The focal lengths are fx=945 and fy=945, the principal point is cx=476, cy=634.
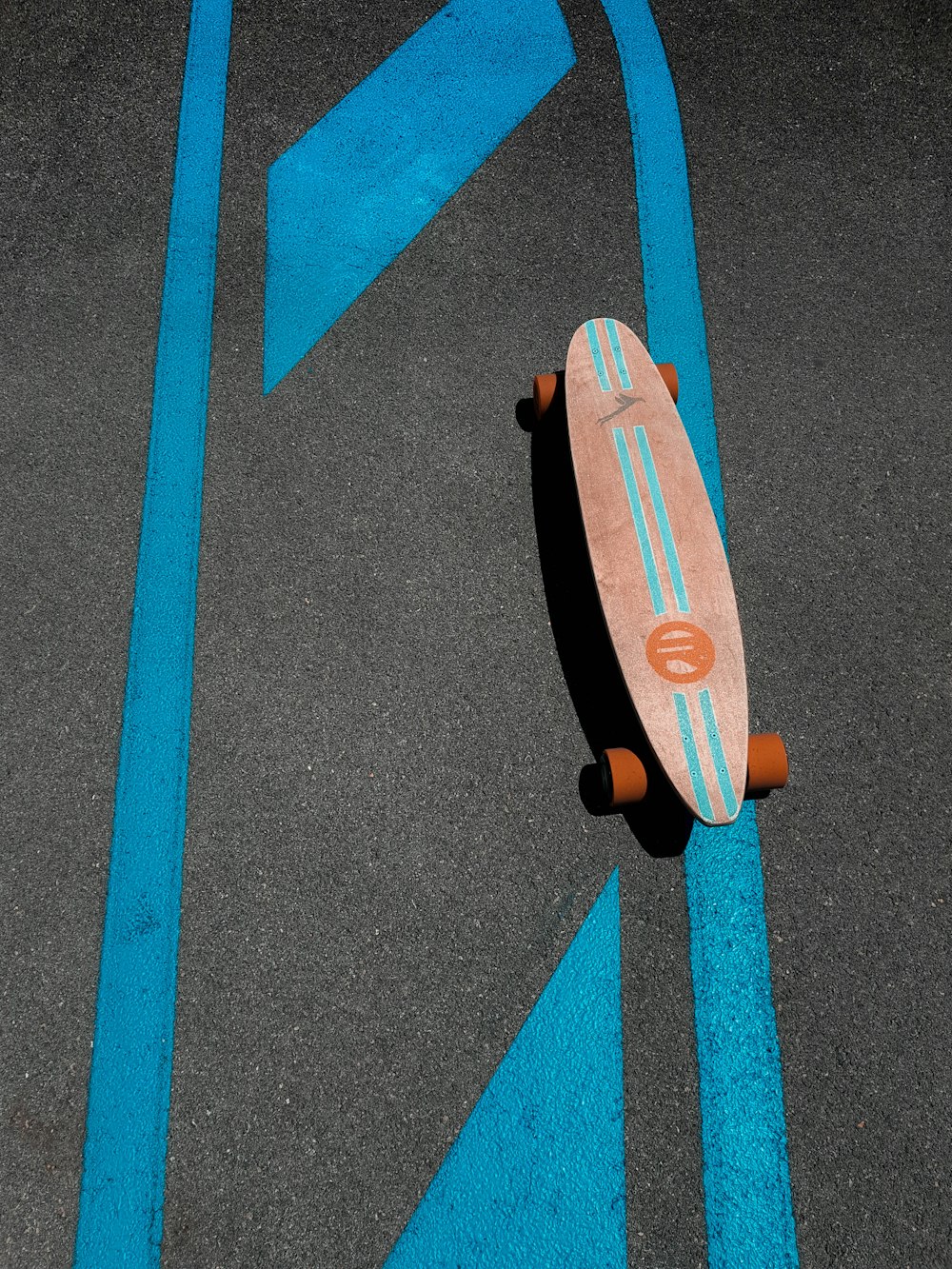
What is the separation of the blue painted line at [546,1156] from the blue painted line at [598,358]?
196 centimetres

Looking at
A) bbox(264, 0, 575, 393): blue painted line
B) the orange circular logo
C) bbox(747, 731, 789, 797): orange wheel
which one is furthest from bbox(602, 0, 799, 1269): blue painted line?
bbox(264, 0, 575, 393): blue painted line

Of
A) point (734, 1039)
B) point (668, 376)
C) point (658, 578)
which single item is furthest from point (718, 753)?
point (668, 376)

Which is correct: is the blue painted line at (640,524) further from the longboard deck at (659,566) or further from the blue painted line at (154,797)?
the blue painted line at (154,797)

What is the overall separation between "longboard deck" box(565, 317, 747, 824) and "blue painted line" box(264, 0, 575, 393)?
1.07 meters

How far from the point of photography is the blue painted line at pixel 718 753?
8.95ft

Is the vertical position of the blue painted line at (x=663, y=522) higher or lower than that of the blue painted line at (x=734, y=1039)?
higher

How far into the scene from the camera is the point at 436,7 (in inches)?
180

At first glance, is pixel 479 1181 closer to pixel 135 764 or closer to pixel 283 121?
pixel 135 764

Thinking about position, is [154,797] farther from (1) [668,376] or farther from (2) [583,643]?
(1) [668,376]

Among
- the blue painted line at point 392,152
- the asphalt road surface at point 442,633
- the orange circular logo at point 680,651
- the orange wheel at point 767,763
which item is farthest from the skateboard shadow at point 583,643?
the blue painted line at point 392,152

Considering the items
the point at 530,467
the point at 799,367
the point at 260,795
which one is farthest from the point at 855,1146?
the point at 799,367

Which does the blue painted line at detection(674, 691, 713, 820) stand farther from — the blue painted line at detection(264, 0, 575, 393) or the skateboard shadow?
the blue painted line at detection(264, 0, 575, 393)

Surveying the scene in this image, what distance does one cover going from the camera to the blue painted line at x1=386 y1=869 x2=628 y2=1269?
2488mm

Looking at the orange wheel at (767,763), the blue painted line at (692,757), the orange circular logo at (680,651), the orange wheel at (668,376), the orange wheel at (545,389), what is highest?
the orange wheel at (545,389)
